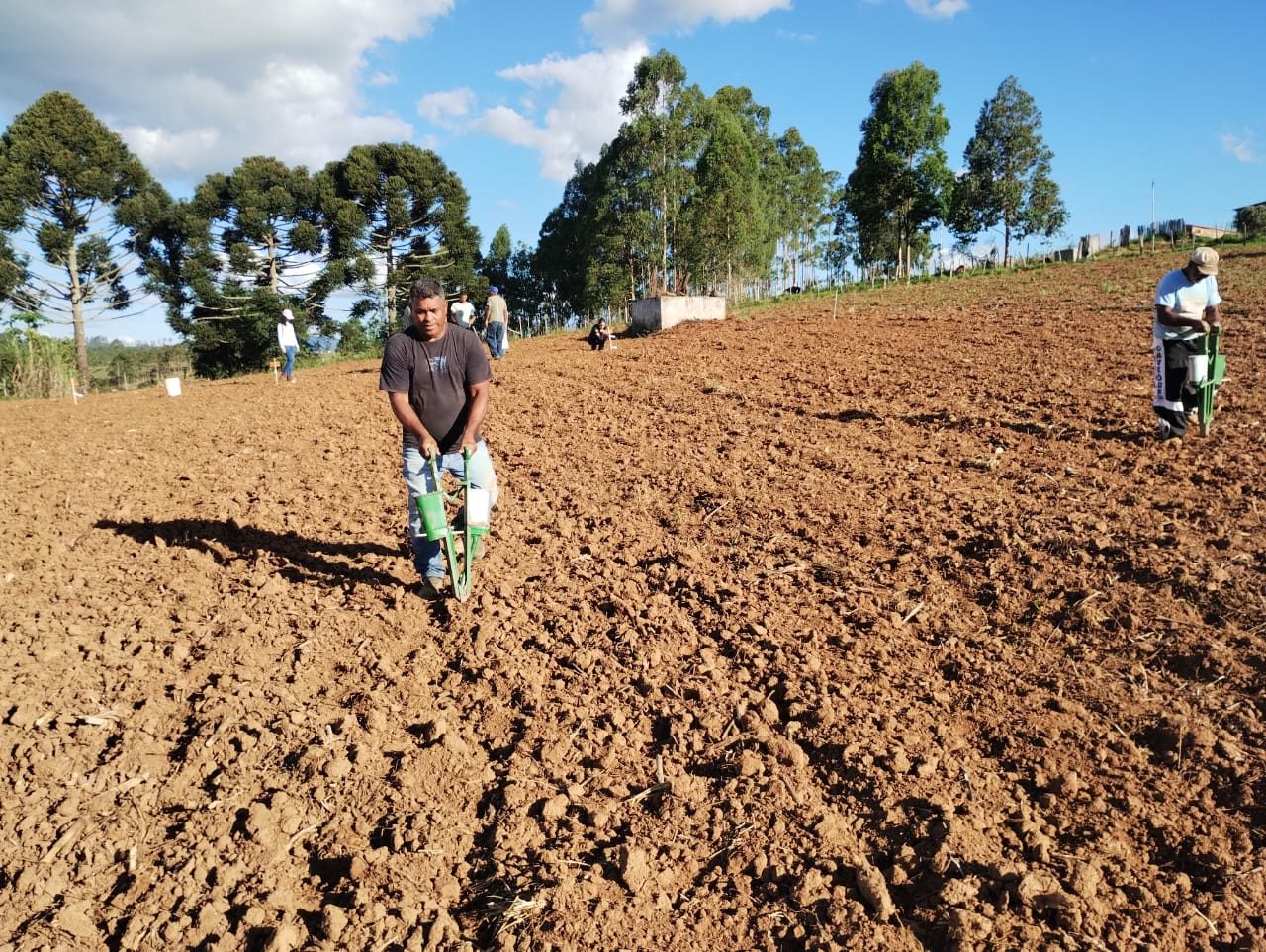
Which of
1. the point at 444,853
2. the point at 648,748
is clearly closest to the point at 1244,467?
the point at 648,748

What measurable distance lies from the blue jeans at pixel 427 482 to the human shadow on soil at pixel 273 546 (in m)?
0.52

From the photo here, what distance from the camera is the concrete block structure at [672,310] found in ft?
70.0

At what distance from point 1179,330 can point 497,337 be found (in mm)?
12738

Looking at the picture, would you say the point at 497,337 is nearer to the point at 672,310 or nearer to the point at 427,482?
the point at 672,310

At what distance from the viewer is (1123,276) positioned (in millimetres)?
19859

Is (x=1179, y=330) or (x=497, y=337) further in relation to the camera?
(x=497, y=337)

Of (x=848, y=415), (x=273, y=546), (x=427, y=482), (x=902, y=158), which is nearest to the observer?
(x=427, y=482)

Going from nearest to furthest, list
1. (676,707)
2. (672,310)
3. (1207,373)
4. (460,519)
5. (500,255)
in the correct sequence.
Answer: (676,707) < (460,519) < (1207,373) < (672,310) < (500,255)

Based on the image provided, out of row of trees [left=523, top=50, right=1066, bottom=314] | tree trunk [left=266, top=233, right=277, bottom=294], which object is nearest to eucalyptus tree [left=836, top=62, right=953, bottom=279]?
row of trees [left=523, top=50, right=1066, bottom=314]

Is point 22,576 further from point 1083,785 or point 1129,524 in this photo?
point 1129,524

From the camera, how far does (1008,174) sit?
123 feet

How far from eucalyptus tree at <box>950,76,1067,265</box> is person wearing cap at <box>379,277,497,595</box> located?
131 ft

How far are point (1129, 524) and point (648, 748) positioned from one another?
3466 millimetres

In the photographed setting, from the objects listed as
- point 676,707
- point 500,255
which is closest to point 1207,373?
point 676,707
